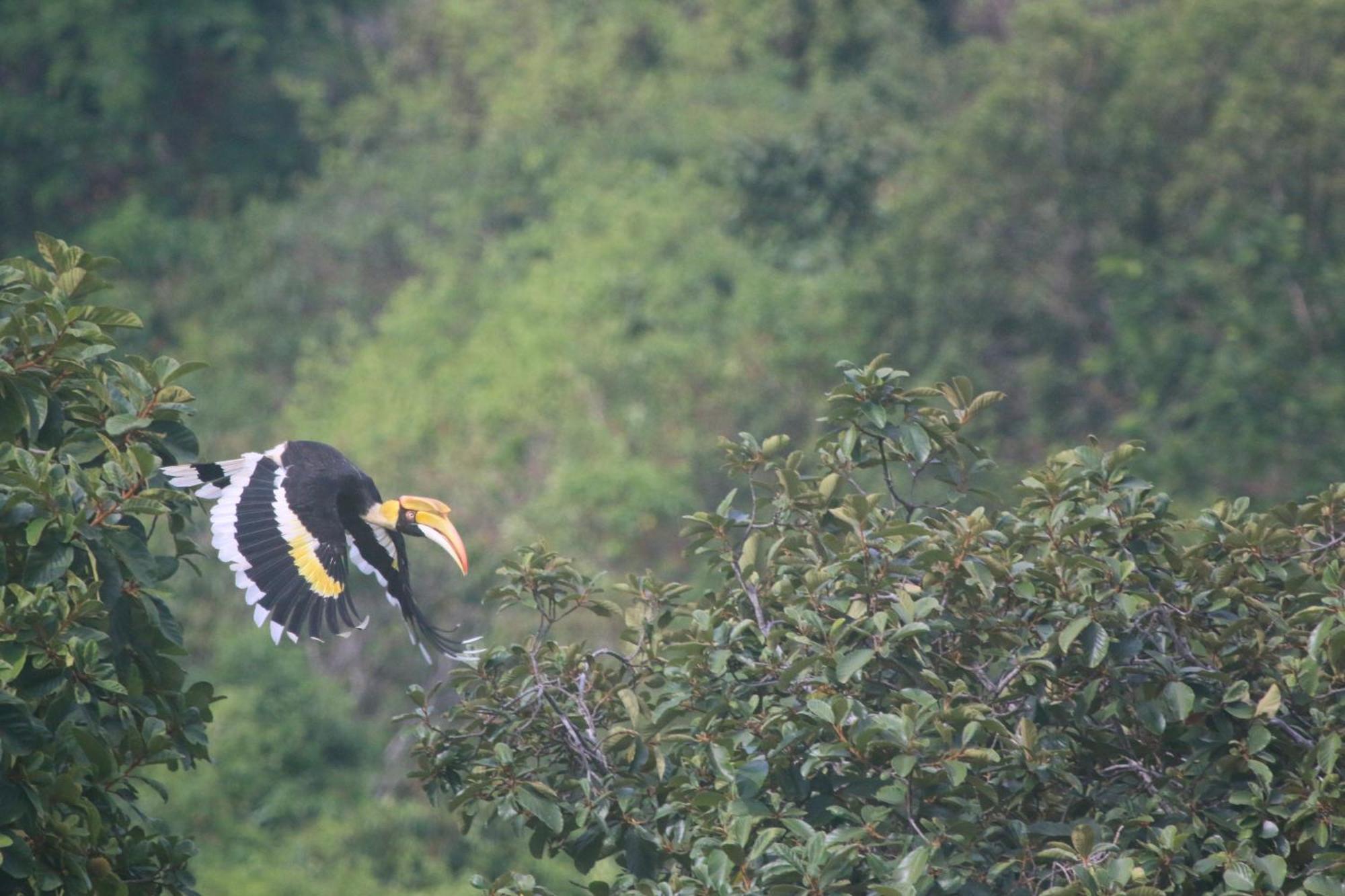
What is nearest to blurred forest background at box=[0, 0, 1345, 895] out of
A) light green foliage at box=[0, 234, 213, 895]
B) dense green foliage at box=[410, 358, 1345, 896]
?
dense green foliage at box=[410, 358, 1345, 896]

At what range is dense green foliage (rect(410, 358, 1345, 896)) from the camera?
352cm

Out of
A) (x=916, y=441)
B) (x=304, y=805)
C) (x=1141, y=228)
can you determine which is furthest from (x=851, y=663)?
(x=1141, y=228)

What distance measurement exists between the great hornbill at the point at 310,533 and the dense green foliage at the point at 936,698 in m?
0.57

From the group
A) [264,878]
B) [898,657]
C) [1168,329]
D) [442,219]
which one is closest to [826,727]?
[898,657]

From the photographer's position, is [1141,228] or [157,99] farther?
[157,99]

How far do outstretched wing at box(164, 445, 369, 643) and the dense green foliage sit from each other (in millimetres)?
626

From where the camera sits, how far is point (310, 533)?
4.80 meters

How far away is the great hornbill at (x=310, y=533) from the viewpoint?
4617 millimetres

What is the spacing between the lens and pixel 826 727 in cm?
366

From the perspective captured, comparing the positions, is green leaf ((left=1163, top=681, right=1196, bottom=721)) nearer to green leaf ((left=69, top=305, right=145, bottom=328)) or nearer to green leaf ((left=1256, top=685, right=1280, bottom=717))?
green leaf ((left=1256, top=685, right=1280, bottom=717))

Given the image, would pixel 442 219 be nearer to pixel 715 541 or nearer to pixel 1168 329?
pixel 1168 329

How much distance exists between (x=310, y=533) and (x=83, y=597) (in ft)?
4.30

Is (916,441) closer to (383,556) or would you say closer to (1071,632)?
(1071,632)

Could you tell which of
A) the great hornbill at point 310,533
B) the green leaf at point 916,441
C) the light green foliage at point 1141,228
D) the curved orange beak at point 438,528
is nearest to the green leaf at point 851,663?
the green leaf at point 916,441
